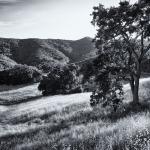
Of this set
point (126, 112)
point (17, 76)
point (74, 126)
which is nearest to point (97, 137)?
point (74, 126)

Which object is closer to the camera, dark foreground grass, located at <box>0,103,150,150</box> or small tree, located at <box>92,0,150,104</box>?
dark foreground grass, located at <box>0,103,150,150</box>

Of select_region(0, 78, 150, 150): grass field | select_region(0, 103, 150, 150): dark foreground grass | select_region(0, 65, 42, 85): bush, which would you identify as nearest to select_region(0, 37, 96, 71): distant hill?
select_region(0, 65, 42, 85): bush

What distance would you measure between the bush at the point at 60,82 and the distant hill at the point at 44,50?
46.9 m

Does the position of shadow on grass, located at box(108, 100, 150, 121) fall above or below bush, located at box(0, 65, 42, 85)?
below

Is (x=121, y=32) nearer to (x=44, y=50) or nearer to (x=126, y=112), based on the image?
(x=126, y=112)

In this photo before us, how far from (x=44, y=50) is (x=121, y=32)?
10364 centimetres

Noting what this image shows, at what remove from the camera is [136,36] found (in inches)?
691

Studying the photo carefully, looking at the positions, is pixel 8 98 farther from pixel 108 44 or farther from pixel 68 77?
pixel 108 44

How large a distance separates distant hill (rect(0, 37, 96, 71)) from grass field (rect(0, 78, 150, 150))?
49679 mm

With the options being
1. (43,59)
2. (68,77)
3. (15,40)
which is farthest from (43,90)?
(15,40)

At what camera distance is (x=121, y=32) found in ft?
55.1

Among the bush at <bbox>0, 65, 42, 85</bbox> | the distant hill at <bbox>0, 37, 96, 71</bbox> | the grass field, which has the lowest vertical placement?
the grass field

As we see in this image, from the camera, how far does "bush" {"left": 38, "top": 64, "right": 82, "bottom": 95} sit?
48.1m

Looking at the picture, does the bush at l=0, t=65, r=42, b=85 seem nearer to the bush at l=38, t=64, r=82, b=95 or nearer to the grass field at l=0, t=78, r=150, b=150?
the grass field at l=0, t=78, r=150, b=150
